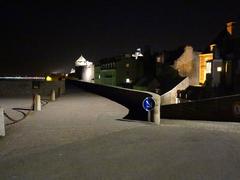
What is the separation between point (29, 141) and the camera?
886 centimetres

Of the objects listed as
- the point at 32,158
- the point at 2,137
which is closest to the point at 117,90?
the point at 2,137

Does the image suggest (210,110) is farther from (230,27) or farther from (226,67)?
(230,27)

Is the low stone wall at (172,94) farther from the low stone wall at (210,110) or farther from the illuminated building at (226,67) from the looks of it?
the low stone wall at (210,110)

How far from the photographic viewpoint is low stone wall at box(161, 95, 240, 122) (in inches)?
846

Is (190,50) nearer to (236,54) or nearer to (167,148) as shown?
(236,54)

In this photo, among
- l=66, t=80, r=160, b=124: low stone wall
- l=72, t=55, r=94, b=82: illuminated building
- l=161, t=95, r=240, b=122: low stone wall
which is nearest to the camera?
l=66, t=80, r=160, b=124: low stone wall

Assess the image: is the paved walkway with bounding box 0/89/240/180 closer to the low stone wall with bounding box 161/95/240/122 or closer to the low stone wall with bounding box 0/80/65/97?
the low stone wall with bounding box 161/95/240/122

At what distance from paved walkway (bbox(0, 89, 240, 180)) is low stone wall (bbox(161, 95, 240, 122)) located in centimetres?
1198

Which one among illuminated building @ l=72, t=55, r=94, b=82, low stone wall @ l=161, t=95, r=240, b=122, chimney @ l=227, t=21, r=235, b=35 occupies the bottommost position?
low stone wall @ l=161, t=95, r=240, b=122

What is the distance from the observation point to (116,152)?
758 centimetres

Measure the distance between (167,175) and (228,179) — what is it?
3.69ft

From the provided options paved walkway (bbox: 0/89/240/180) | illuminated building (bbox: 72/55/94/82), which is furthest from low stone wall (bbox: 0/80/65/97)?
illuminated building (bbox: 72/55/94/82)

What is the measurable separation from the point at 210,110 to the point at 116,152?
17.7 metres

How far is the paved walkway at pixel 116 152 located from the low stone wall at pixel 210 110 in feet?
39.3
